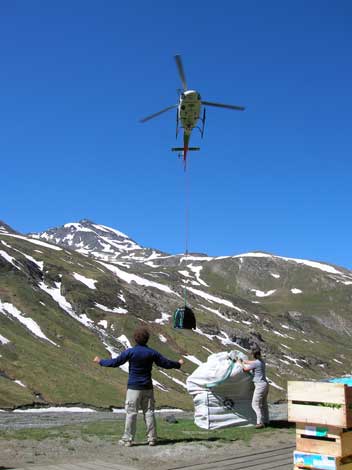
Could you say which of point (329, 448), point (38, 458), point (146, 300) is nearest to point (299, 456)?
point (329, 448)

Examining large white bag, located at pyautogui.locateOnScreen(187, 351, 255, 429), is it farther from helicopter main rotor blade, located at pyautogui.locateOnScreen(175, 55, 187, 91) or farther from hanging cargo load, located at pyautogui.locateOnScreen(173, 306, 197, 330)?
helicopter main rotor blade, located at pyautogui.locateOnScreen(175, 55, 187, 91)

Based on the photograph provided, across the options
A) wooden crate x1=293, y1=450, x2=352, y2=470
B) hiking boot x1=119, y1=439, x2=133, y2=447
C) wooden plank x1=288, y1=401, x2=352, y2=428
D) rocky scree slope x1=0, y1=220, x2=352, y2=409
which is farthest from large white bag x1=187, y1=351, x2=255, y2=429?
rocky scree slope x1=0, y1=220, x2=352, y2=409

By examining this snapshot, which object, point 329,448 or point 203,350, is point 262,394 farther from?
point 203,350

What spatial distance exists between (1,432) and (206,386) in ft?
20.1

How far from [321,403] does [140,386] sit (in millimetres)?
5031

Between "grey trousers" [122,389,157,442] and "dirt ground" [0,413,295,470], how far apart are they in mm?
317

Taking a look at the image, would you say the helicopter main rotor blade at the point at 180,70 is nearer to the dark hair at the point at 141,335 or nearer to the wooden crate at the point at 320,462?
the dark hair at the point at 141,335

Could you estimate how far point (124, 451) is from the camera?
12.2 meters

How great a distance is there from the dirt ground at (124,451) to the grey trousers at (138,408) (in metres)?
0.32

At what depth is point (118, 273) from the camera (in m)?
161

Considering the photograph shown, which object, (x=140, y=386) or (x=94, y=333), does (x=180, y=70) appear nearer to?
(x=140, y=386)

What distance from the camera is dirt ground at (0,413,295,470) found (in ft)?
36.5

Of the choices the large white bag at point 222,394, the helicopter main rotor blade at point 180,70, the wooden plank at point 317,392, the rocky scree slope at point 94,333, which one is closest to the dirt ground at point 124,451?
the large white bag at point 222,394

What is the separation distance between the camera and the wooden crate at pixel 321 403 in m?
9.03
